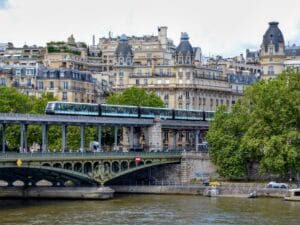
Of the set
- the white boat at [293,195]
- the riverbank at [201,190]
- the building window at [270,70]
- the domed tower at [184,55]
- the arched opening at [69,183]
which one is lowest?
the white boat at [293,195]

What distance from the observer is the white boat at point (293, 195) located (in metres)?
85.6

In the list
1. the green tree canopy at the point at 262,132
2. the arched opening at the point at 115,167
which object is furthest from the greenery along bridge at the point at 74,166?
the green tree canopy at the point at 262,132

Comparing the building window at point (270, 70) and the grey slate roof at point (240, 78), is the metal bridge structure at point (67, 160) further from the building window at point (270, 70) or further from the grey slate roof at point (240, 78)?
the grey slate roof at point (240, 78)

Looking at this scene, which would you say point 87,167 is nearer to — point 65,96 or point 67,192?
point 67,192

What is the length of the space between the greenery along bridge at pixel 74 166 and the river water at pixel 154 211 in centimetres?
231

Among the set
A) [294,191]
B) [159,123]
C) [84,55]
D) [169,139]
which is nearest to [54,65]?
[84,55]

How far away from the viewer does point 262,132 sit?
93938 mm

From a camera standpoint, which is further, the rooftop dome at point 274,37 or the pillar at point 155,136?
the rooftop dome at point 274,37

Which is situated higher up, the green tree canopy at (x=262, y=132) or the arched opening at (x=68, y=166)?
the green tree canopy at (x=262, y=132)

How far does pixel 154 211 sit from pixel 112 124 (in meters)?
22.1

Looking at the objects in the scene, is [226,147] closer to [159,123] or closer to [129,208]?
[159,123]

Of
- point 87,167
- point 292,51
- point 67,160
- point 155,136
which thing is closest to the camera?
point 67,160

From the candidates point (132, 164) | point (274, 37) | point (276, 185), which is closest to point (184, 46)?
point (274, 37)

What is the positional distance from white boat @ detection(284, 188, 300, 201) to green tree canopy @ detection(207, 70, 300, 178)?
4.38 metres
